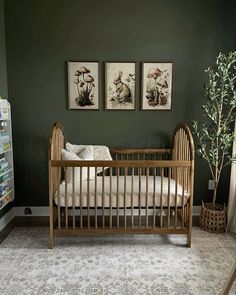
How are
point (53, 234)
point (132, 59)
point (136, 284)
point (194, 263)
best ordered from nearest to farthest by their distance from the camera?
1. point (136, 284)
2. point (194, 263)
3. point (53, 234)
4. point (132, 59)

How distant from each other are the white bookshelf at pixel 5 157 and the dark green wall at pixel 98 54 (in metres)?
0.32

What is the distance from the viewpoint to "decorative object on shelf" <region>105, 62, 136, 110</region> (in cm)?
299

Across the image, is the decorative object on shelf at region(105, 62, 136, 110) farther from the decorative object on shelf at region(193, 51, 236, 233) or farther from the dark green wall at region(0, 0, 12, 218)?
the dark green wall at region(0, 0, 12, 218)

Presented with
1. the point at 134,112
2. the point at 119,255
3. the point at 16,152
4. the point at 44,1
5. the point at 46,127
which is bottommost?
the point at 119,255

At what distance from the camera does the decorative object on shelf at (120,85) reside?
2.99 meters

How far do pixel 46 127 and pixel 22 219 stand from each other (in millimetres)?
1112

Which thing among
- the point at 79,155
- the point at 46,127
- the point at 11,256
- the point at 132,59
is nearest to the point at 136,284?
the point at 11,256

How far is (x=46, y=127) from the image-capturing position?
10.1 feet

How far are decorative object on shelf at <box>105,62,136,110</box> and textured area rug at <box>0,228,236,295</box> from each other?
1464mm

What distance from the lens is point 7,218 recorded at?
2.94 meters

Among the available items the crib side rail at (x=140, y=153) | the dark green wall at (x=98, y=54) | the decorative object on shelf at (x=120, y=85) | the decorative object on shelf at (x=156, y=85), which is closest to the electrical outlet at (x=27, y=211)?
the dark green wall at (x=98, y=54)

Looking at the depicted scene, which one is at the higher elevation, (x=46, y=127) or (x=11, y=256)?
(x=46, y=127)

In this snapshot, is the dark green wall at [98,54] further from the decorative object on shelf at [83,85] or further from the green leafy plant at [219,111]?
the green leafy plant at [219,111]

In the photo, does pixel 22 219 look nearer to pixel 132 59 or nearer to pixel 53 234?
pixel 53 234
